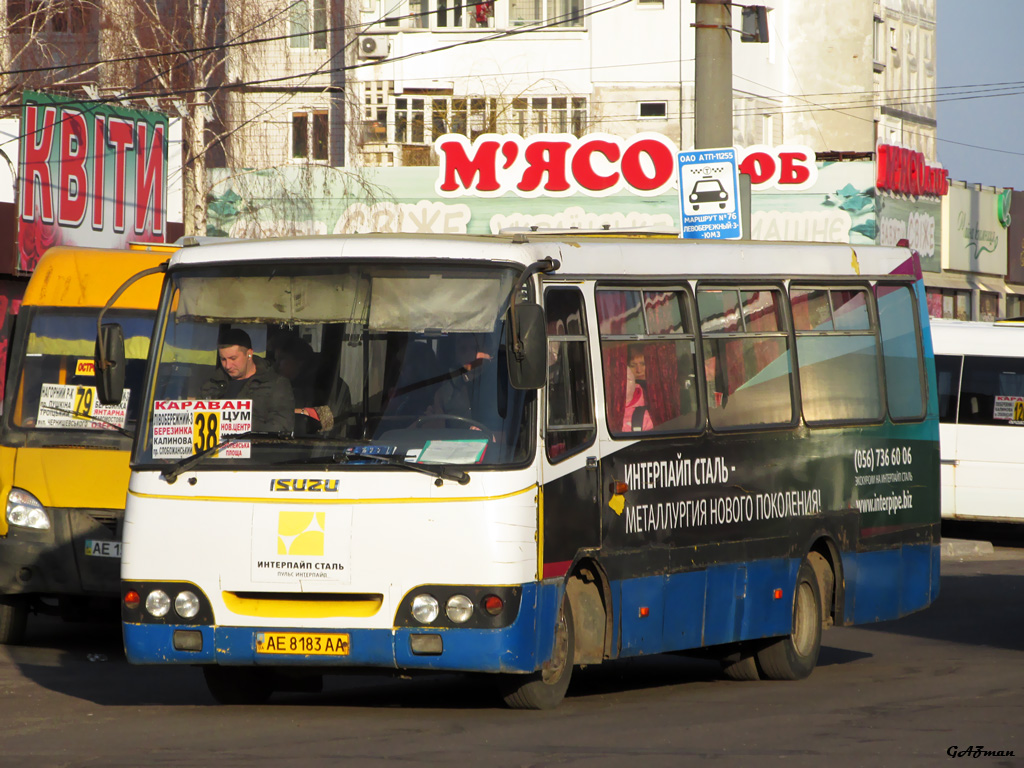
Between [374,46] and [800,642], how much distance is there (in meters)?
38.0

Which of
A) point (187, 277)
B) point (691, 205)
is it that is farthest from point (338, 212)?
point (187, 277)

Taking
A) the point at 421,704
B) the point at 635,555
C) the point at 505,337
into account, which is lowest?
the point at 421,704

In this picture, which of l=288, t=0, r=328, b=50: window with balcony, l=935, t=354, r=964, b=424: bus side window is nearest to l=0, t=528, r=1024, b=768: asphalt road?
l=935, t=354, r=964, b=424: bus side window

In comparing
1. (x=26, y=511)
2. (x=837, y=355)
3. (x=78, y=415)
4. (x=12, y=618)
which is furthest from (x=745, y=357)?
(x=12, y=618)

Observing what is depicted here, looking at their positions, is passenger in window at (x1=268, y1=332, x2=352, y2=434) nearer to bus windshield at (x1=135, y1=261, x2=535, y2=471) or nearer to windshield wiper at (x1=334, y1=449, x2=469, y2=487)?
bus windshield at (x1=135, y1=261, x2=535, y2=471)

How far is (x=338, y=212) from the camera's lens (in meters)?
40.4

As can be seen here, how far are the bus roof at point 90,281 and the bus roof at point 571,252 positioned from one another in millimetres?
3411

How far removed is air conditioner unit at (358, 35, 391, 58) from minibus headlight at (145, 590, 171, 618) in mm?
39698

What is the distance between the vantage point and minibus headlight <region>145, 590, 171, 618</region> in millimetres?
9055

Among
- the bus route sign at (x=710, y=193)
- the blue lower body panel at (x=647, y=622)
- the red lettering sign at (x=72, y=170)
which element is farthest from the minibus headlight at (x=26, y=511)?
the red lettering sign at (x=72, y=170)

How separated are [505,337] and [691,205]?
6.35 metres

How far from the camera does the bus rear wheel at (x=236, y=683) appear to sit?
9727 mm

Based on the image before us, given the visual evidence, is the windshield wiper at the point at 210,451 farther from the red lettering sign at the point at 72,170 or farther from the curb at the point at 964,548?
the red lettering sign at the point at 72,170

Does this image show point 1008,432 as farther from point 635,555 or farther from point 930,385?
point 635,555
